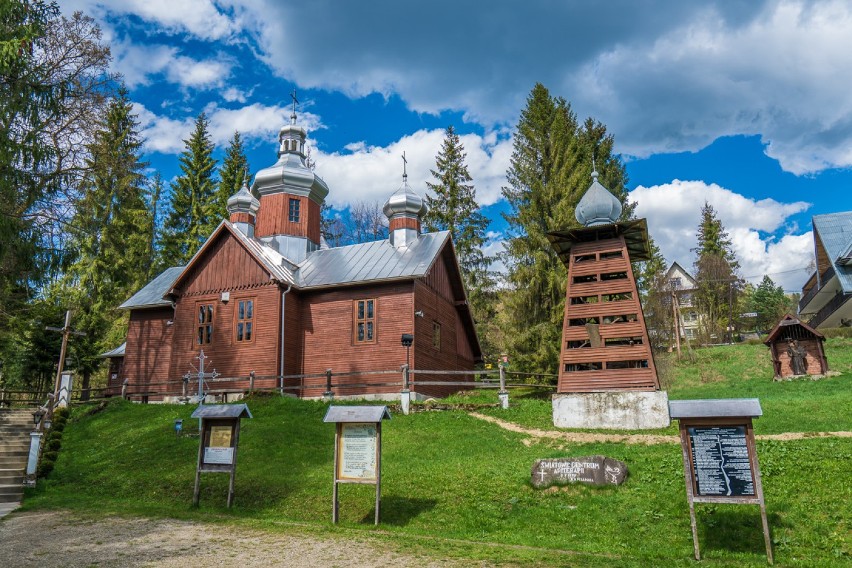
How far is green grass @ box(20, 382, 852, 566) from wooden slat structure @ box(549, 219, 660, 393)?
10.5 ft

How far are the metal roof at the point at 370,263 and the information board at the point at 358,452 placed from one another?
11.7 metres

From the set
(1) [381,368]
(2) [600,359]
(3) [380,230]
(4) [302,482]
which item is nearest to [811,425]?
(2) [600,359]

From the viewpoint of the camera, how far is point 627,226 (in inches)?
721

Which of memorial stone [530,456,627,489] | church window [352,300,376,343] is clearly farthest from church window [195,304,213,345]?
memorial stone [530,456,627,489]

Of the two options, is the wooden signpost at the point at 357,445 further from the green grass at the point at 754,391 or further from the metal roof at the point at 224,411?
the green grass at the point at 754,391

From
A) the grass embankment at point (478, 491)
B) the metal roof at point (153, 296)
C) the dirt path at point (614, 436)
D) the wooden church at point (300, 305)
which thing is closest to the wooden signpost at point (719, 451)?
the grass embankment at point (478, 491)

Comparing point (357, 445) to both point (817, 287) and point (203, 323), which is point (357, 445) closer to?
point (203, 323)

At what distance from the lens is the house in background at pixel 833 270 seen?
34.1 meters

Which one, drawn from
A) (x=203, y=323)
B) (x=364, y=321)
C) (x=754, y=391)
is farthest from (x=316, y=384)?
(x=754, y=391)

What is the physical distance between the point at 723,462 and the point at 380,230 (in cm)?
4268

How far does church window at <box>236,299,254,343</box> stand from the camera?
75.7 feet

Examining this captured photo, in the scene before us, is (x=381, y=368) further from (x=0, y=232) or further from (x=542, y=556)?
(x=542, y=556)

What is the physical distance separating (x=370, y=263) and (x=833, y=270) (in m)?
28.5

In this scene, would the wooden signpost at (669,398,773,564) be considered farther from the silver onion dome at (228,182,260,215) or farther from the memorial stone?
the silver onion dome at (228,182,260,215)
